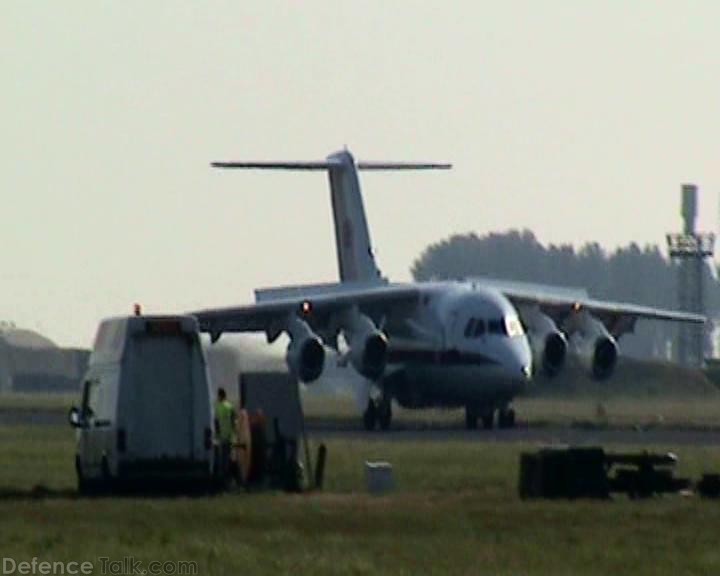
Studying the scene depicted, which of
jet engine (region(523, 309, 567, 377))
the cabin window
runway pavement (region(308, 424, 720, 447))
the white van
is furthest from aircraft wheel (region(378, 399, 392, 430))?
the white van

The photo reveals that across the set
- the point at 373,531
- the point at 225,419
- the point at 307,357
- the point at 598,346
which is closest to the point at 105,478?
the point at 225,419

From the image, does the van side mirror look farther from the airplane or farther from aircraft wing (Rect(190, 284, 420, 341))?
aircraft wing (Rect(190, 284, 420, 341))

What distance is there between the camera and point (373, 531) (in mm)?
28266

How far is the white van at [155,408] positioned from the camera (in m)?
33.4

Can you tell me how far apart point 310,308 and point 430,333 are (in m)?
3.01

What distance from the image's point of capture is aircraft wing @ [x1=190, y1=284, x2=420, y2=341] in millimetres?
64688

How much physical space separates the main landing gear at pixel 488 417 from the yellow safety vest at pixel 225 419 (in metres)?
26.3

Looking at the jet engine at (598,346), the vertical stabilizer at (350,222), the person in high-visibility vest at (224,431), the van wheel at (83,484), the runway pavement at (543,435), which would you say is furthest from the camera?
the vertical stabilizer at (350,222)

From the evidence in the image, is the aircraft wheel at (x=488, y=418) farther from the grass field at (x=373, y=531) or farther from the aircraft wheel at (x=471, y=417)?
the grass field at (x=373, y=531)

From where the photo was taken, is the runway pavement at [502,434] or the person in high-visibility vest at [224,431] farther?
the runway pavement at [502,434]

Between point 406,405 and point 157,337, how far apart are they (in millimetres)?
31725

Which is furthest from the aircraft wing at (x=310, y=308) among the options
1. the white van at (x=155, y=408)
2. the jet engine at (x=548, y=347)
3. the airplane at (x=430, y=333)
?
the white van at (x=155, y=408)

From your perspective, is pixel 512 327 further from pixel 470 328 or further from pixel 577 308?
pixel 577 308

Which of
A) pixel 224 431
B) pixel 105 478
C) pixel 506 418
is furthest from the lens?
pixel 506 418
